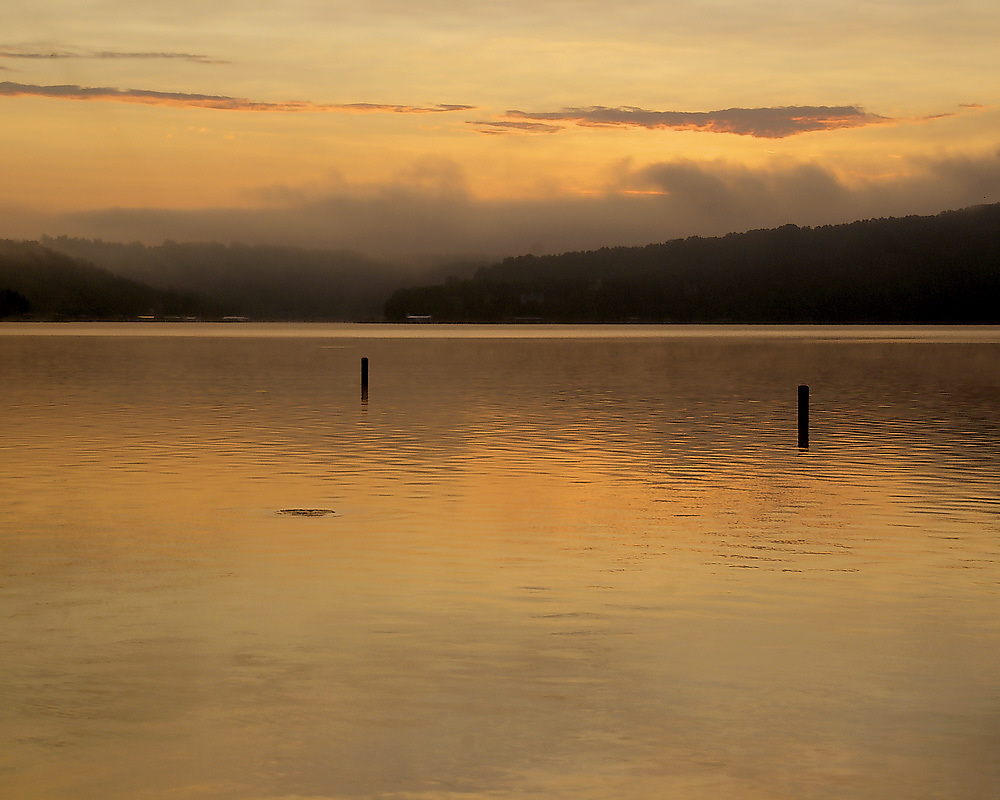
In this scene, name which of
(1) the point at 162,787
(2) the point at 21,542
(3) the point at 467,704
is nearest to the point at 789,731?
(3) the point at 467,704

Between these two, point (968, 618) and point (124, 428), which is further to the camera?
point (124, 428)

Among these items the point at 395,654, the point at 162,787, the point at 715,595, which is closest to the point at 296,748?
the point at 162,787

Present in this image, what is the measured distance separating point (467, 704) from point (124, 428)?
36.4m

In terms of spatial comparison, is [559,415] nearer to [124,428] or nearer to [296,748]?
[124,428]

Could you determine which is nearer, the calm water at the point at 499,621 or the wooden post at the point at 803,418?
the calm water at the point at 499,621

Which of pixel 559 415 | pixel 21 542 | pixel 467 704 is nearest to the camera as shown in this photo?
pixel 467 704

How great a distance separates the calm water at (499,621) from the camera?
36.0ft

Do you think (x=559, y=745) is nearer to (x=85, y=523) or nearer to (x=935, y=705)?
(x=935, y=705)

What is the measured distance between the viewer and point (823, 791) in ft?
33.9

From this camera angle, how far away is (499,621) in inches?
642

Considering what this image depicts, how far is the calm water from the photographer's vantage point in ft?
36.0

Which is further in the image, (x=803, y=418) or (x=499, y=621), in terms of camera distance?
(x=803, y=418)

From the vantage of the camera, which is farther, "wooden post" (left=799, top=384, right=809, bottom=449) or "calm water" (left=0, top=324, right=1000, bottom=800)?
"wooden post" (left=799, top=384, right=809, bottom=449)

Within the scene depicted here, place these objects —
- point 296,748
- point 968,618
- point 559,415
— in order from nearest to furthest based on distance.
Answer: point 296,748, point 968,618, point 559,415
